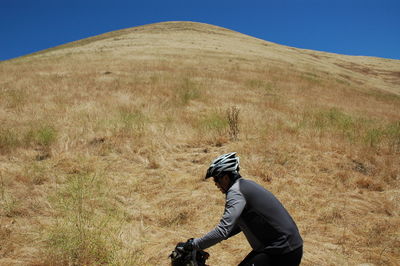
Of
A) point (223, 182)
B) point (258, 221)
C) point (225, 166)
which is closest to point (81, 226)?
point (223, 182)

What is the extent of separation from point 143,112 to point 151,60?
14932mm

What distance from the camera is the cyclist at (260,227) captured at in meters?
2.62

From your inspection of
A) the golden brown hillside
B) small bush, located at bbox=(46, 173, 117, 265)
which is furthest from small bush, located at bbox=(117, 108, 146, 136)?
small bush, located at bbox=(46, 173, 117, 265)

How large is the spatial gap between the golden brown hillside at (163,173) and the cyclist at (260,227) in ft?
5.52

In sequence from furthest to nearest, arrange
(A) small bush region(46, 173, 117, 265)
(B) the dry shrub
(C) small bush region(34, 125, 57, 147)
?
(C) small bush region(34, 125, 57, 147) → (B) the dry shrub → (A) small bush region(46, 173, 117, 265)

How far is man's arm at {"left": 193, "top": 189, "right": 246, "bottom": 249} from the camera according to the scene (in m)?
2.58

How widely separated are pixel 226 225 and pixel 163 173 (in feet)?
14.7

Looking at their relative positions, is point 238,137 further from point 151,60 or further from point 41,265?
point 151,60

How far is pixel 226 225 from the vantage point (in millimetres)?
2576

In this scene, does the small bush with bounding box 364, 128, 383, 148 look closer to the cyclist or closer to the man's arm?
the cyclist

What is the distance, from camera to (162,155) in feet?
25.4

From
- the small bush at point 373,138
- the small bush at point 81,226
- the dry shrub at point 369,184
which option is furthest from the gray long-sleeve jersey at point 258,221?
the small bush at point 373,138

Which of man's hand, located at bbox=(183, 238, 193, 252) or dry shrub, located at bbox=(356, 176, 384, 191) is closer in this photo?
man's hand, located at bbox=(183, 238, 193, 252)

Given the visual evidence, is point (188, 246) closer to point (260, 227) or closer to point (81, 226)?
point (260, 227)
